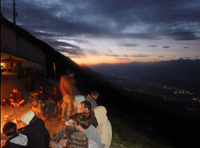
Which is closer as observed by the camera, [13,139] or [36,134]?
[13,139]

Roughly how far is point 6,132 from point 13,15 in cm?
3281

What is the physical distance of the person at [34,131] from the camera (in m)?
3.77

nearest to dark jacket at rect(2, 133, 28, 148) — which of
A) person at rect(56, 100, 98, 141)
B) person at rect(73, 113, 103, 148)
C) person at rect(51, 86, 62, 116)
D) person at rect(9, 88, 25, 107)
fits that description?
person at rect(56, 100, 98, 141)

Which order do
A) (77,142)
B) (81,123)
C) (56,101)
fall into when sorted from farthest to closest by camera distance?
(56,101)
(81,123)
(77,142)

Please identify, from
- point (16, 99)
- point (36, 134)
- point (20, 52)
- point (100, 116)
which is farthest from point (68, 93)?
point (20, 52)

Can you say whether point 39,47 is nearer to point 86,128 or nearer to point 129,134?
point 129,134

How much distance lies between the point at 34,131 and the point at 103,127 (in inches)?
54.8

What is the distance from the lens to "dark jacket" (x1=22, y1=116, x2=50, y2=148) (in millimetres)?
3766

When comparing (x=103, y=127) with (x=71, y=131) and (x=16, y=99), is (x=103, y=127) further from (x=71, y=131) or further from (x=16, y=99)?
(x=16, y=99)

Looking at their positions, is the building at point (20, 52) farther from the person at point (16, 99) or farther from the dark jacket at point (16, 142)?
the dark jacket at point (16, 142)

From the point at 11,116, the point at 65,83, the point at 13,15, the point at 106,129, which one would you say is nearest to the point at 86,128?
the point at 106,129

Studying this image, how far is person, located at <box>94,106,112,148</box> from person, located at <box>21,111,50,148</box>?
120 centimetres

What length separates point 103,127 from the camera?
3734 mm

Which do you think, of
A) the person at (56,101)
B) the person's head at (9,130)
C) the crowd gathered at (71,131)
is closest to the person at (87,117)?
the crowd gathered at (71,131)
